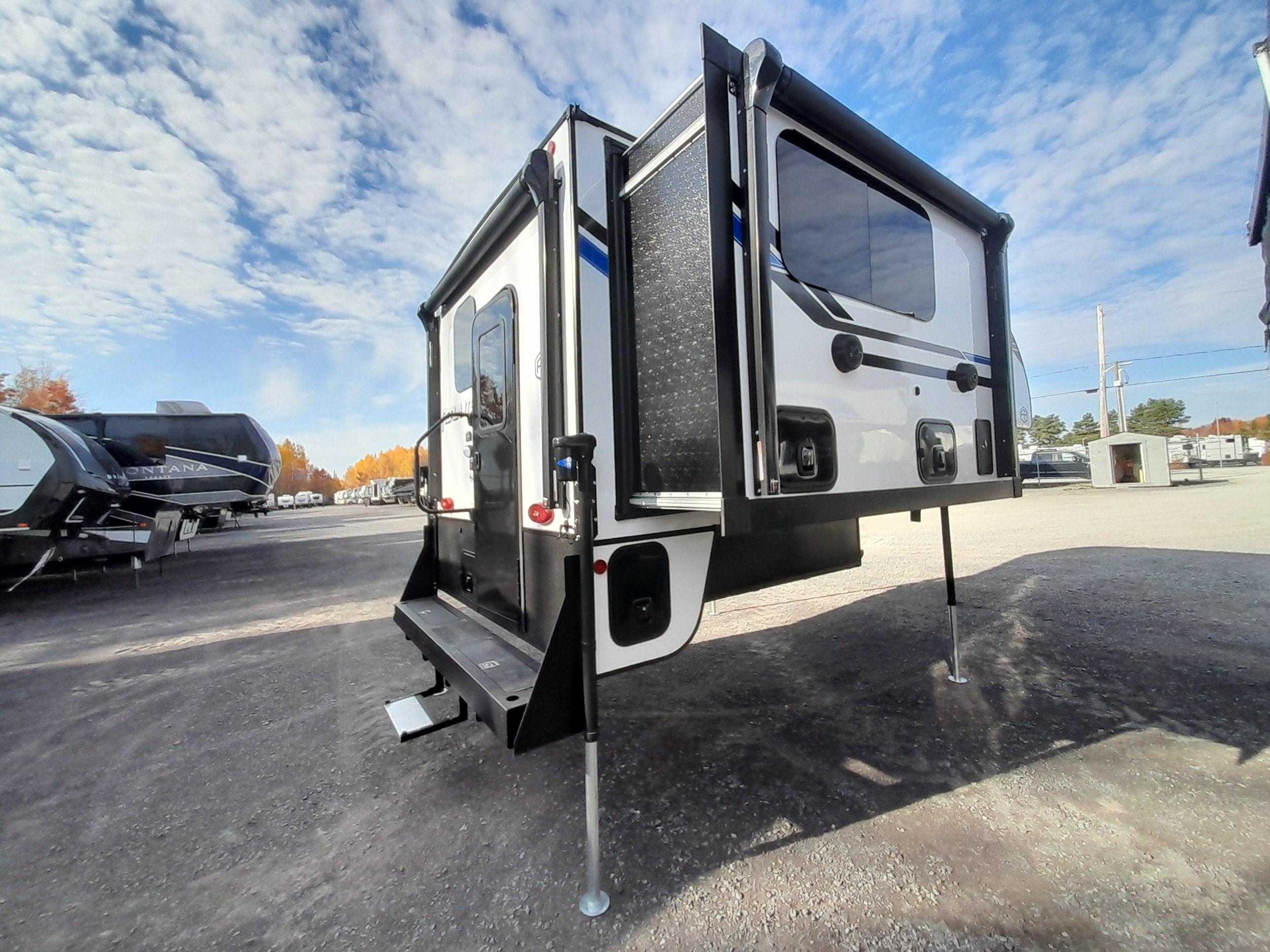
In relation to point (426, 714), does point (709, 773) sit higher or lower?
lower

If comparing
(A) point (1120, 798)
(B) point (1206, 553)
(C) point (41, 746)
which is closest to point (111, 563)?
(C) point (41, 746)

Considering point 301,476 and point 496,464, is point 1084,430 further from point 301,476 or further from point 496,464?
point 301,476

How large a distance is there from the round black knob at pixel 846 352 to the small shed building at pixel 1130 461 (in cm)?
2120

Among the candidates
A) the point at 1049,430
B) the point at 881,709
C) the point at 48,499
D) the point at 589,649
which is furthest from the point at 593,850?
the point at 1049,430

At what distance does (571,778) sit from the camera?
8.15 feet

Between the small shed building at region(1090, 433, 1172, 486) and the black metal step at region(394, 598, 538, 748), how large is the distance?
22239 mm

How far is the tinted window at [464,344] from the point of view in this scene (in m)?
3.15

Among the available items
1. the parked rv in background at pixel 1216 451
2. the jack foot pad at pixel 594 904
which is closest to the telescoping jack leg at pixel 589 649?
the jack foot pad at pixel 594 904

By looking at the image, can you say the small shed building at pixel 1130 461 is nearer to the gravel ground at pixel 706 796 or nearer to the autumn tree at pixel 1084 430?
the gravel ground at pixel 706 796

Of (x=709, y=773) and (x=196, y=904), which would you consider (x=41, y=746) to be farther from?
(x=709, y=773)

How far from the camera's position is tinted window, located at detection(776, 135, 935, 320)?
2166mm

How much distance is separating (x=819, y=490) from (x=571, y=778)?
174cm

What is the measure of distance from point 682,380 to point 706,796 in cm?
177

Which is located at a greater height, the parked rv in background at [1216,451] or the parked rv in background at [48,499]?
the parked rv in background at [1216,451]
